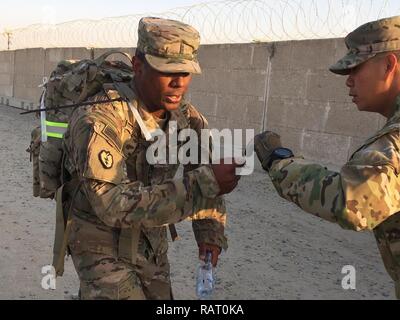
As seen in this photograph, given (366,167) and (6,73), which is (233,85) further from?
(6,73)

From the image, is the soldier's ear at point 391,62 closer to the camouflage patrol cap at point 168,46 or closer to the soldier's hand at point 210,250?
→ the camouflage patrol cap at point 168,46

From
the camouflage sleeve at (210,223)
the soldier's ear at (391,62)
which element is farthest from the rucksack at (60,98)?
the soldier's ear at (391,62)

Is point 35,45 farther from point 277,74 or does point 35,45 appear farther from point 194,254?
point 194,254

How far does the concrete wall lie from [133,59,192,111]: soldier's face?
4.69m

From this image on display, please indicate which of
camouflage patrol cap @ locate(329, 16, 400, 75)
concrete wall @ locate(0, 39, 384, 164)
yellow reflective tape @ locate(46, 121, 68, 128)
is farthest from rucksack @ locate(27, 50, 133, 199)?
concrete wall @ locate(0, 39, 384, 164)

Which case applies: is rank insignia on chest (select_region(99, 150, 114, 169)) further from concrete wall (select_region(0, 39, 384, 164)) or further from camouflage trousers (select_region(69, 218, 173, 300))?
concrete wall (select_region(0, 39, 384, 164))

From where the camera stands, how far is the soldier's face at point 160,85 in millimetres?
2178

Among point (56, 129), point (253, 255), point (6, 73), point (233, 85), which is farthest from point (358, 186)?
point (6, 73)

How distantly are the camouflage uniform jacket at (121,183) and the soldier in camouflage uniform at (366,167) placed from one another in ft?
1.05

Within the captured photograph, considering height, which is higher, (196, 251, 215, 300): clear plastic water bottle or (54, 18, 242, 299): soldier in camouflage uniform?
(54, 18, 242, 299): soldier in camouflage uniform

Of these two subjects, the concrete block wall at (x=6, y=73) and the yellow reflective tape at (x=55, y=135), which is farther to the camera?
the concrete block wall at (x=6, y=73)

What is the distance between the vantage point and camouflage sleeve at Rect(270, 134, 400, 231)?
1564 mm

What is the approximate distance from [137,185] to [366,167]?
92 cm

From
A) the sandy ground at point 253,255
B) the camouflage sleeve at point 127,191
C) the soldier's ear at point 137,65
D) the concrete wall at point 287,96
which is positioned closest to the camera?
→ the camouflage sleeve at point 127,191
